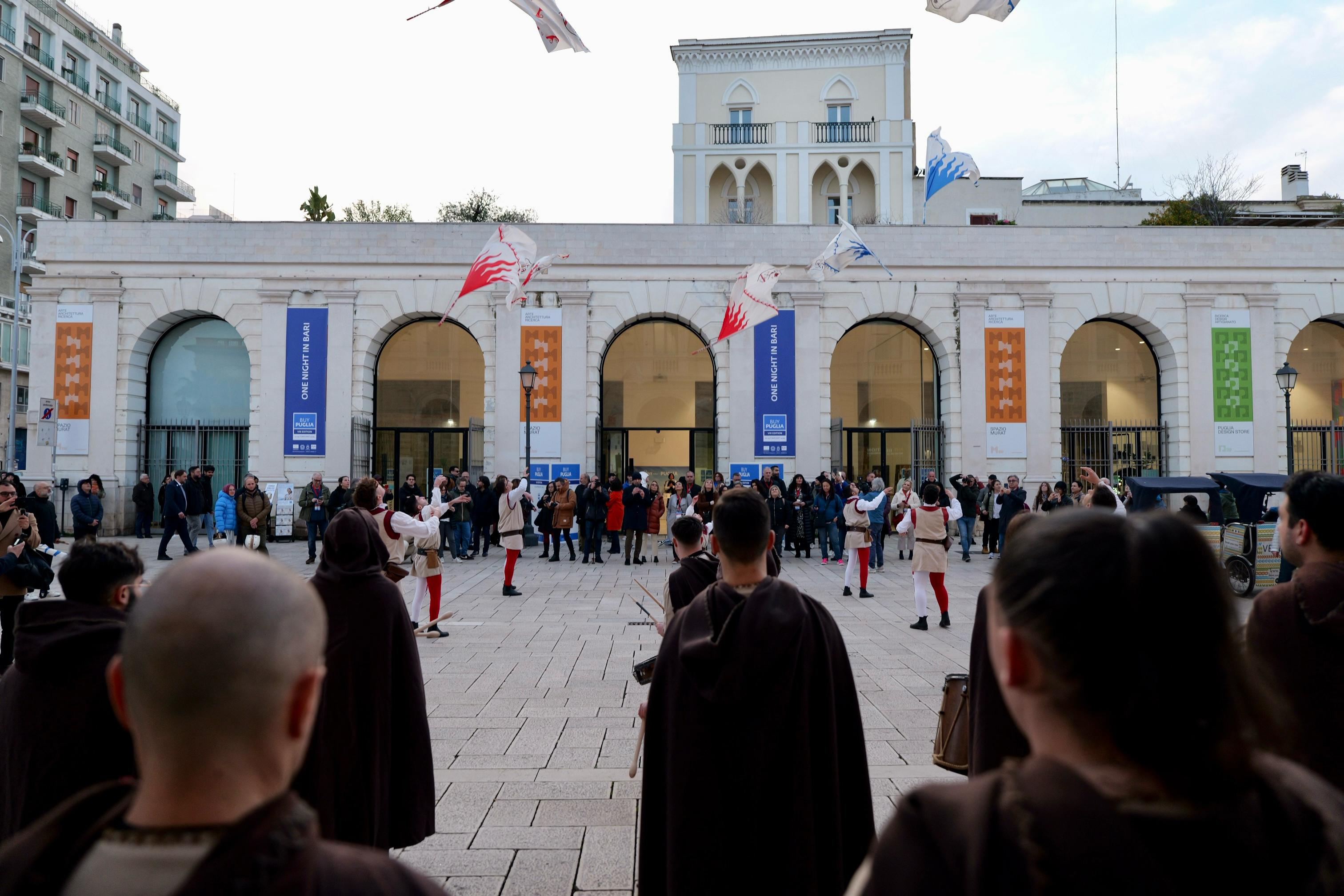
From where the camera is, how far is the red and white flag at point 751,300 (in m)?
19.2

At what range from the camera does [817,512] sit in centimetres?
1841

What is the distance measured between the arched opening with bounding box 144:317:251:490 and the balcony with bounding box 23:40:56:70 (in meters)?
31.3

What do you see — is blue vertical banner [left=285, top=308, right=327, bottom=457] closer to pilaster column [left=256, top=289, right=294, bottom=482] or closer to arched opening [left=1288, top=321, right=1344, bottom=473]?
pilaster column [left=256, top=289, right=294, bottom=482]

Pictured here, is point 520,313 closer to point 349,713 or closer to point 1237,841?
point 349,713

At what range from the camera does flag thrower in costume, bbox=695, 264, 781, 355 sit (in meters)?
19.2

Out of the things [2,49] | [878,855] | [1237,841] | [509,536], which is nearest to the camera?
[1237,841]

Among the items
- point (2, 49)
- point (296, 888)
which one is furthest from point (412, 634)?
point (2, 49)

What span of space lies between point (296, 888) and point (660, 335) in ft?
78.0

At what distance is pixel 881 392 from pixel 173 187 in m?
51.5

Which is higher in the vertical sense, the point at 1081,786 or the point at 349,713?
the point at 1081,786

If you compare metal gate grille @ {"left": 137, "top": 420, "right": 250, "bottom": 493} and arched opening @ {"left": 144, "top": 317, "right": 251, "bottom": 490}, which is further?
arched opening @ {"left": 144, "top": 317, "right": 251, "bottom": 490}

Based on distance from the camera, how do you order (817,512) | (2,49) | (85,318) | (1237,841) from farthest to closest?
1. (2,49)
2. (85,318)
3. (817,512)
4. (1237,841)

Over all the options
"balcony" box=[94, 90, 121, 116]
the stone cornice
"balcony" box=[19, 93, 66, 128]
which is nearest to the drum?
the stone cornice

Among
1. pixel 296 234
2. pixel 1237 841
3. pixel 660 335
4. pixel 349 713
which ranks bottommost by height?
pixel 349 713
